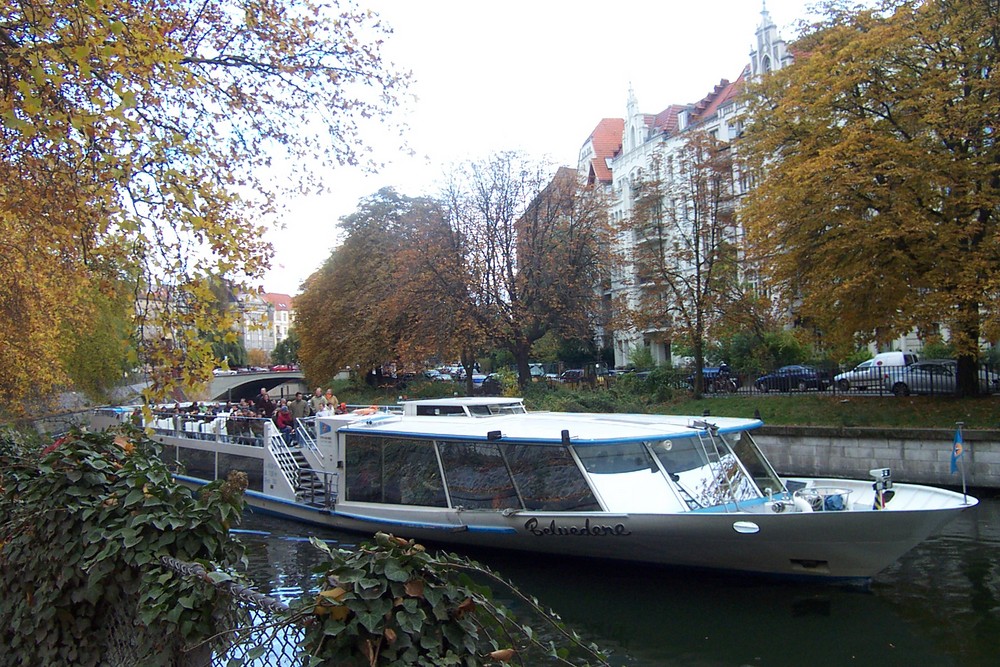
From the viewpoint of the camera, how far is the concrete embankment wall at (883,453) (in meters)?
19.1

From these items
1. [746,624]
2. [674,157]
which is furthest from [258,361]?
[746,624]

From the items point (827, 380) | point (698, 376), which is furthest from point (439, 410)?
point (827, 380)

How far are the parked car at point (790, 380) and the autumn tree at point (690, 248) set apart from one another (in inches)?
89.4

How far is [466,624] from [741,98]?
26.4 meters

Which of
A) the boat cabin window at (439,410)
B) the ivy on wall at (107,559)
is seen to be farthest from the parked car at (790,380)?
the ivy on wall at (107,559)

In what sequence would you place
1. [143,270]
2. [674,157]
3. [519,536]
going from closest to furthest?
[143,270] < [519,536] < [674,157]

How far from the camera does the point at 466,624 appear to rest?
2846mm

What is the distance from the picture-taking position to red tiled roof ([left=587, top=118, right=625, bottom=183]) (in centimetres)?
6781

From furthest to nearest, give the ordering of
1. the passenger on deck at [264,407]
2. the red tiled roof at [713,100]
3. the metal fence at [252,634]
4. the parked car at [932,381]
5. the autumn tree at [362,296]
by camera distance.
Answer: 1. the red tiled roof at [713,100]
2. the autumn tree at [362,296]
3. the passenger on deck at [264,407]
4. the parked car at [932,381]
5. the metal fence at [252,634]

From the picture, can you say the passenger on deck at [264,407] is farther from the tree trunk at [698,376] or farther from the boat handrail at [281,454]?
the tree trunk at [698,376]

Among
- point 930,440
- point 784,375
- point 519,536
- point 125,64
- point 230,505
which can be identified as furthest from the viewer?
point 784,375

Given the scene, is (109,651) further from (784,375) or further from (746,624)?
(784,375)

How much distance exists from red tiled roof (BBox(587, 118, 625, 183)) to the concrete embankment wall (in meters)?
46.3

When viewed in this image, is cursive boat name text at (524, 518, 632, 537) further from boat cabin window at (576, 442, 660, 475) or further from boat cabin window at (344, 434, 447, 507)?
boat cabin window at (344, 434, 447, 507)
